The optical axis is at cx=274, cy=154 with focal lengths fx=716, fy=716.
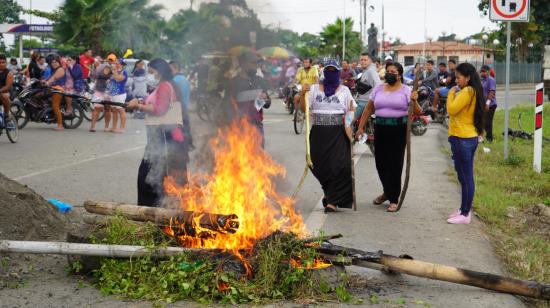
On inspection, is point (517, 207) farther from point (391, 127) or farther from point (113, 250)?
A: point (113, 250)

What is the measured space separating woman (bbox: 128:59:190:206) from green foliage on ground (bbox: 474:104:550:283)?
3.30m

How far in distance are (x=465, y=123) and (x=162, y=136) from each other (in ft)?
10.5

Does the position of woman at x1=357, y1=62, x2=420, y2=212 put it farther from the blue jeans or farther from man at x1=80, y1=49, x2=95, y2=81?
man at x1=80, y1=49, x2=95, y2=81

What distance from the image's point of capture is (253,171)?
617cm

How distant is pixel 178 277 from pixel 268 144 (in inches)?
396

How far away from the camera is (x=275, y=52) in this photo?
20.6ft

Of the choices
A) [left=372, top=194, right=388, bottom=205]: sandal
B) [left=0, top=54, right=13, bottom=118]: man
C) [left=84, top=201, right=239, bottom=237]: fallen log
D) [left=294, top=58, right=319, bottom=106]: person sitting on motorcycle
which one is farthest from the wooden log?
[left=0, top=54, right=13, bottom=118]: man

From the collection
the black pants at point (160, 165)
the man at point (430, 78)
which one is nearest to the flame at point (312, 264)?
the black pants at point (160, 165)

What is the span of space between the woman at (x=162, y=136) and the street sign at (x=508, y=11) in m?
6.24

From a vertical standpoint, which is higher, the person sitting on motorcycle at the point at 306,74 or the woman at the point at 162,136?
the person sitting on motorcycle at the point at 306,74

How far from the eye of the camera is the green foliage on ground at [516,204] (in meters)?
6.15

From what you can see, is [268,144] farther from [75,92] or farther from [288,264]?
[288,264]

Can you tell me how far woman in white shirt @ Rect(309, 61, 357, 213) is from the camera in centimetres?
823

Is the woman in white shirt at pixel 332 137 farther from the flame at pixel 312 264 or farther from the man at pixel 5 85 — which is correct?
the man at pixel 5 85
